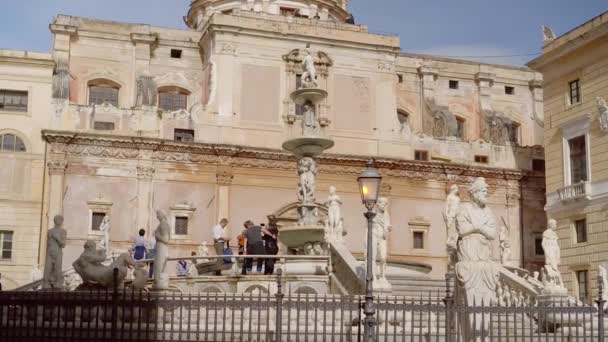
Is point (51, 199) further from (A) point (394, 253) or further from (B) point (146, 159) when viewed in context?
(A) point (394, 253)

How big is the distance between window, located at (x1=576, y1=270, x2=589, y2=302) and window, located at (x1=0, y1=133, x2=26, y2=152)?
71.5 feet

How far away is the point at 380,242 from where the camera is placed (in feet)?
62.1

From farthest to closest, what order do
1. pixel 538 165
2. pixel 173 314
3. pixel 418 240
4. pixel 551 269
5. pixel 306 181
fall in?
1. pixel 538 165
2. pixel 418 240
3. pixel 306 181
4. pixel 551 269
5. pixel 173 314

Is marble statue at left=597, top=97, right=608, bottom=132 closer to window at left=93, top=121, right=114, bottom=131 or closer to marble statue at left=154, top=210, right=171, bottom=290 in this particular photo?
window at left=93, top=121, right=114, bottom=131

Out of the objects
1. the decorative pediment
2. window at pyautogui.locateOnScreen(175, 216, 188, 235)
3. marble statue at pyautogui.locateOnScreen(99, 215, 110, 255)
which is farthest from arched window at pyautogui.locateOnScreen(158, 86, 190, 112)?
marble statue at pyautogui.locateOnScreen(99, 215, 110, 255)

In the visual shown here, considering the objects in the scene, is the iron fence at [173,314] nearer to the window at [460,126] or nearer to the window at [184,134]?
the window at [184,134]

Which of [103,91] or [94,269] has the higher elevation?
[103,91]

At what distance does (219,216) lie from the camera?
117 feet

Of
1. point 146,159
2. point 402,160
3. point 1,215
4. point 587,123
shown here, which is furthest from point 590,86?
point 1,215

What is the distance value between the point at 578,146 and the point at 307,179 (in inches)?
580

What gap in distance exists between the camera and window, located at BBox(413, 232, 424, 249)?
127ft

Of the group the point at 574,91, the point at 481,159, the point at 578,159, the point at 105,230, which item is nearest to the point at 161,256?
the point at 105,230

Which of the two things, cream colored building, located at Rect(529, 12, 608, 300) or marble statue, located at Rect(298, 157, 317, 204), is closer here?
marble statue, located at Rect(298, 157, 317, 204)

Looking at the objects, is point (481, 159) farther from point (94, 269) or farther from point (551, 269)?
point (94, 269)
